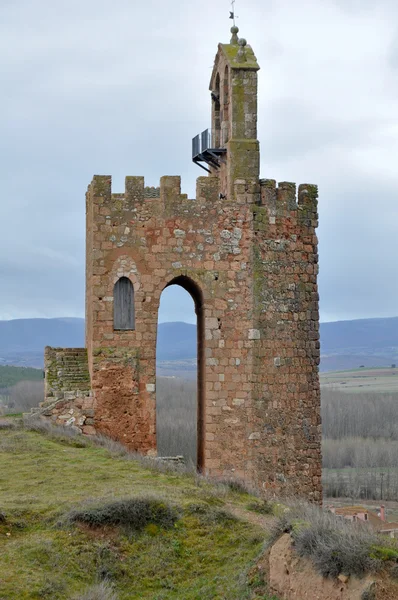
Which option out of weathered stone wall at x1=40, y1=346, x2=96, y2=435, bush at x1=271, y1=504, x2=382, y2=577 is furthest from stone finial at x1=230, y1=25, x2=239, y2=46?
bush at x1=271, y1=504, x2=382, y2=577

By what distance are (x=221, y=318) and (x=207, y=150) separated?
399cm

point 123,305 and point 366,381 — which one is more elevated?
point 123,305

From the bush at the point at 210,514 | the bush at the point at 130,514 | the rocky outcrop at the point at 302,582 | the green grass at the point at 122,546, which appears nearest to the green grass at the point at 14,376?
the green grass at the point at 122,546

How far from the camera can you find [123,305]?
16.6 meters

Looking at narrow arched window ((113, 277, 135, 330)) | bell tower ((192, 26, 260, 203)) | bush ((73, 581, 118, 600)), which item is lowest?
bush ((73, 581, 118, 600))

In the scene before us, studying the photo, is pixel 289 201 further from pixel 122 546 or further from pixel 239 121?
pixel 122 546

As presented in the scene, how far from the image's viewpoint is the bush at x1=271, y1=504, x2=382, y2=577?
729 centimetres

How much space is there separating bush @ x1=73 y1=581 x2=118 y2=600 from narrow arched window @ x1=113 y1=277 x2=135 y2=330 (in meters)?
8.47

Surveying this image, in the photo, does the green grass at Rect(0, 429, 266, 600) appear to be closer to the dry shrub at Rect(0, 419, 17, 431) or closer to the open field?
the dry shrub at Rect(0, 419, 17, 431)

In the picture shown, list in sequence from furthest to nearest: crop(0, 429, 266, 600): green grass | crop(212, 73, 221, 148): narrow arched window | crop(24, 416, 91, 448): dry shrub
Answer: crop(212, 73, 221, 148): narrow arched window
crop(24, 416, 91, 448): dry shrub
crop(0, 429, 266, 600): green grass

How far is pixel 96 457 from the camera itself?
14.2m

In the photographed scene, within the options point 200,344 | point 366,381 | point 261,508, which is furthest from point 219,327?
point 366,381

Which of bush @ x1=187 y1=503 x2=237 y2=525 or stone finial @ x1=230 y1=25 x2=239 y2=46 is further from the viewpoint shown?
stone finial @ x1=230 y1=25 x2=239 y2=46

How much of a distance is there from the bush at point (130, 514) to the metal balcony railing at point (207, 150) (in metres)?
9.91
